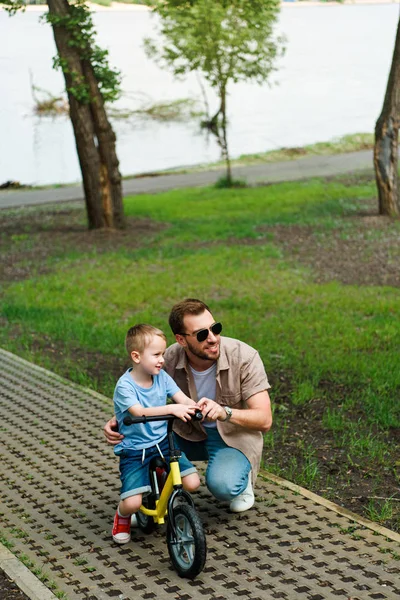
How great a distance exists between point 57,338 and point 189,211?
8570mm

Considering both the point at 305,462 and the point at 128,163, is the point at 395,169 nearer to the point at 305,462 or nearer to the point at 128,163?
the point at 305,462

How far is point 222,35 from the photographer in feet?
65.5

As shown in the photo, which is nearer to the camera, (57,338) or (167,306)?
(57,338)

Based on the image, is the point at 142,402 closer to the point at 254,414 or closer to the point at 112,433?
the point at 112,433

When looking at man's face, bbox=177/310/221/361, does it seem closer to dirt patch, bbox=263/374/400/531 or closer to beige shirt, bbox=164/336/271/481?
beige shirt, bbox=164/336/271/481

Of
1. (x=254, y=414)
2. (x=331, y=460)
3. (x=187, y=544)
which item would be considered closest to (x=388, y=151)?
(x=331, y=460)

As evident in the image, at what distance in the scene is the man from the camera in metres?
4.41

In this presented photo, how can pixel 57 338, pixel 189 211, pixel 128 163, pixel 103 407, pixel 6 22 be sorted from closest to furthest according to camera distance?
pixel 103 407, pixel 57 338, pixel 189 211, pixel 128 163, pixel 6 22

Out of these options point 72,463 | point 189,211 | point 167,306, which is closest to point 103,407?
point 72,463

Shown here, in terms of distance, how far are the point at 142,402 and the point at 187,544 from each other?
26.7 inches

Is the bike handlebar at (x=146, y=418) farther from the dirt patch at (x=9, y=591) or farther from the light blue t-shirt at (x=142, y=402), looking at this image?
the dirt patch at (x=9, y=591)

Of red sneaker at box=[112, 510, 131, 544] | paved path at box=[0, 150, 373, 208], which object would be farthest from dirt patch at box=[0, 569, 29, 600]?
paved path at box=[0, 150, 373, 208]

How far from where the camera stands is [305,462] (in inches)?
226

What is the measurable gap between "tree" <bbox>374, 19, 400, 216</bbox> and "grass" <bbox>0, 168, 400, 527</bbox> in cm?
66
